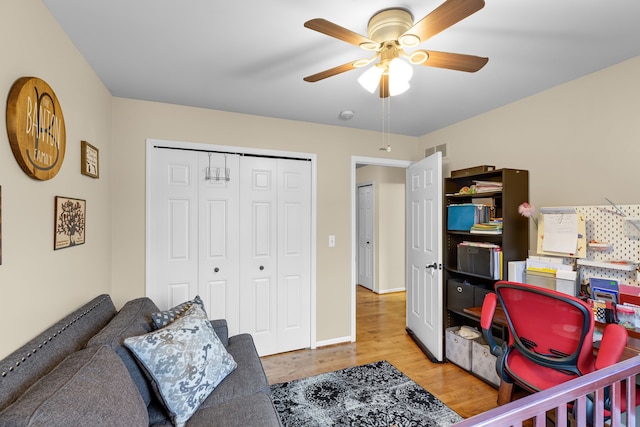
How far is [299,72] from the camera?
6.89 feet

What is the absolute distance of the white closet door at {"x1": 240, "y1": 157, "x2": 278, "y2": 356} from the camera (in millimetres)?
2939

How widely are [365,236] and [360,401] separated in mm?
3695

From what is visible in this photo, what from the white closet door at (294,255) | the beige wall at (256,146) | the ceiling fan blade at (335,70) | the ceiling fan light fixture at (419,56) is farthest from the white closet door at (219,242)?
the ceiling fan light fixture at (419,56)

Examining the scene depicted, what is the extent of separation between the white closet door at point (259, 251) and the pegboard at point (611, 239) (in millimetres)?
2493

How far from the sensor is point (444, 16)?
116 cm

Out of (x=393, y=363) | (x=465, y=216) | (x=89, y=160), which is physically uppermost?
(x=89, y=160)

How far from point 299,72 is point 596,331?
2382mm

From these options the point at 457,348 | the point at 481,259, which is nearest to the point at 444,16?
the point at 481,259

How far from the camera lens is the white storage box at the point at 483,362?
7.90 ft

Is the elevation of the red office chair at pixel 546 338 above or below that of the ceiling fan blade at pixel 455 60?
below

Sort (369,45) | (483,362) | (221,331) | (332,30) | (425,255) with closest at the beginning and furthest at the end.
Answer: (332,30) < (369,45) < (221,331) < (483,362) < (425,255)

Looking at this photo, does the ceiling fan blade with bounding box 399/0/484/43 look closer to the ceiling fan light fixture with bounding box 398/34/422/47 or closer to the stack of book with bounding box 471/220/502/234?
the ceiling fan light fixture with bounding box 398/34/422/47

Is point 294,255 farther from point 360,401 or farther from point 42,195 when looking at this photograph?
point 42,195

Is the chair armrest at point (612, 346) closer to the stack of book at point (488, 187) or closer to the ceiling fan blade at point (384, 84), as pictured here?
the stack of book at point (488, 187)
